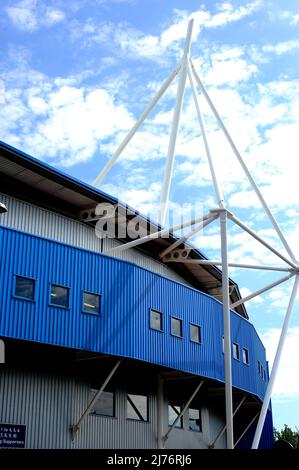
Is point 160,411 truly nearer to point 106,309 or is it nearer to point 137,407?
point 137,407

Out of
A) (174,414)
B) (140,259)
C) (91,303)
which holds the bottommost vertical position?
(174,414)

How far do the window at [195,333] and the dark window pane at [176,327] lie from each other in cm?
128

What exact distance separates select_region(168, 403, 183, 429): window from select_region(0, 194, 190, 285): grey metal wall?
10.2 meters

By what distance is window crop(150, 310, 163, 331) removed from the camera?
38.9m

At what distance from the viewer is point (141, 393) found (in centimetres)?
4172

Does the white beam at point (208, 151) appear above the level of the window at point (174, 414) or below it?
above

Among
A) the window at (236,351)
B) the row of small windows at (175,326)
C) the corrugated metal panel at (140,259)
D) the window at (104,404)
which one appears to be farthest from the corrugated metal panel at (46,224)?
the window at (236,351)

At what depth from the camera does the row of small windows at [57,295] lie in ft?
103

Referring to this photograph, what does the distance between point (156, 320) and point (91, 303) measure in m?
5.81

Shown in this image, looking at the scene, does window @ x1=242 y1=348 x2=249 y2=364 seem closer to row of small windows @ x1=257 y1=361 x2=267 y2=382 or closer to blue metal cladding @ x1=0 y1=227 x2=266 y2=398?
row of small windows @ x1=257 y1=361 x2=267 y2=382

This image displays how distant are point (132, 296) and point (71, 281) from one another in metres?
4.88

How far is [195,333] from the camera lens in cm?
4312

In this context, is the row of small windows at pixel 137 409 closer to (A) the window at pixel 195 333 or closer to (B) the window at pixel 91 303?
A: (A) the window at pixel 195 333

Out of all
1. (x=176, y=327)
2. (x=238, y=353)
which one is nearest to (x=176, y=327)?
(x=176, y=327)
